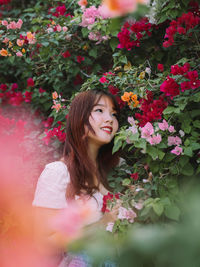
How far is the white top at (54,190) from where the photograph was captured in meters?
1.62

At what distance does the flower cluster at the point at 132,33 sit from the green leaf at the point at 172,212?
1056 mm

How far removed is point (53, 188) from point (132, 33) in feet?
3.53

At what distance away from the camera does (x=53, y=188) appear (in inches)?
64.7

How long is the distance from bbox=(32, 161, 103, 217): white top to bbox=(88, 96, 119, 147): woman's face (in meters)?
0.27

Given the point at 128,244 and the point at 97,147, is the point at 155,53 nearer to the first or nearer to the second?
the point at 97,147

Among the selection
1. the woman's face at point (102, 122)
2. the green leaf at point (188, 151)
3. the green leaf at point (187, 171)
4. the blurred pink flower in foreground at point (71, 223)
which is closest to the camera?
the blurred pink flower in foreground at point (71, 223)

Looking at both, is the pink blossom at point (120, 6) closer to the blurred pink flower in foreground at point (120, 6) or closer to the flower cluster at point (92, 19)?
the blurred pink flower in foreground at point (120, 6)

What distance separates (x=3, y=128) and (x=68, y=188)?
3.52 ft

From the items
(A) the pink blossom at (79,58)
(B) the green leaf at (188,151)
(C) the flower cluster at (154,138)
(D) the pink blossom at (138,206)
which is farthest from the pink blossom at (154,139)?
(A) the pink blossom at (79,58)

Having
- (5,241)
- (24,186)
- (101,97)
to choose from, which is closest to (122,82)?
(101,97)

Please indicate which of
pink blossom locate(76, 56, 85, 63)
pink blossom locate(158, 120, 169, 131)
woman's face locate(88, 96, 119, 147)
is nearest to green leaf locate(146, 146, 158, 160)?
pink blossom locate(158, 120, 169, 131)

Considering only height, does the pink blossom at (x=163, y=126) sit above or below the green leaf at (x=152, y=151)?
above

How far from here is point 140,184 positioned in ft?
4.85

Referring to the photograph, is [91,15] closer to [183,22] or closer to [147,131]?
[183,22]
